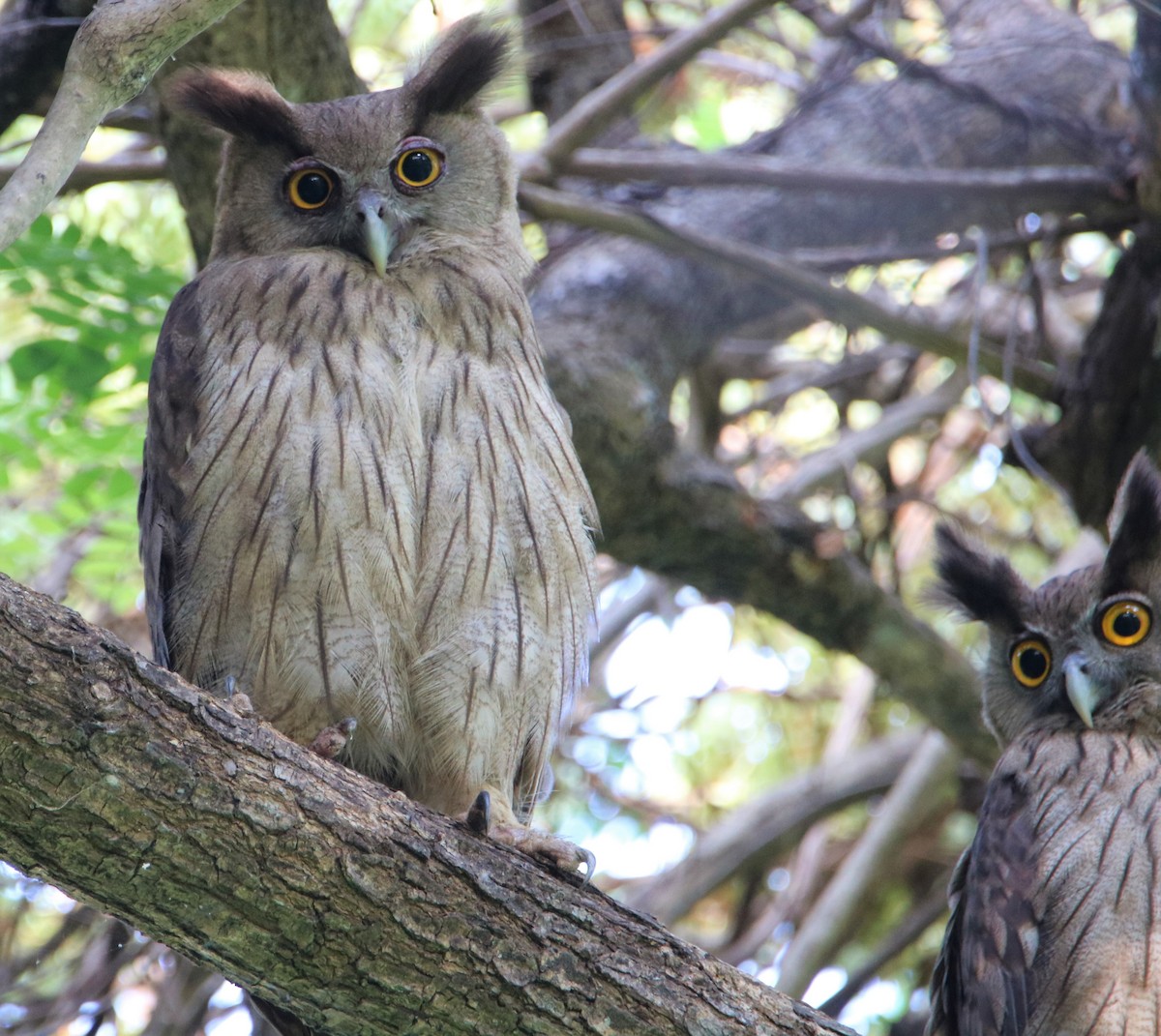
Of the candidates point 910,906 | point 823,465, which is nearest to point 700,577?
point 823,465

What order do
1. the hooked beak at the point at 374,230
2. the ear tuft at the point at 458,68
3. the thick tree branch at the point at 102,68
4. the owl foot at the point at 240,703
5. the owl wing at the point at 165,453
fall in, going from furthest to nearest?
the ear tuft at the point at 458,68 → the hooked beak at the point at 374,230 → the owl wing at the point at 165,453 → the owl foot at the point at 240,703 → the thick tree branch at the point at 102,68

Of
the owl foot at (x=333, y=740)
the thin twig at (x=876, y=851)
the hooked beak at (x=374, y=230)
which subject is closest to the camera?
the owl foot at (x=333, y=740)

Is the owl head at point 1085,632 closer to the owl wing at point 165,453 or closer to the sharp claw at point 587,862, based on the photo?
the sharp claw at point 587,862

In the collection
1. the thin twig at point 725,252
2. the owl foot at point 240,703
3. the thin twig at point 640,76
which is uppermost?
the thin twig at point 640,76

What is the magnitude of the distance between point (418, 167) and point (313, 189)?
9.3 inches

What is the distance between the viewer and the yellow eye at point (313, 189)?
302 cm

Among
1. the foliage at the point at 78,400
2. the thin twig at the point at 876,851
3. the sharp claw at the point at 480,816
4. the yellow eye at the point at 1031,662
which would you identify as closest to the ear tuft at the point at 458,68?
the foliage at the point at 78,400

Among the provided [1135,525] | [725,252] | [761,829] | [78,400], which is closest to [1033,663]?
[1135,525]

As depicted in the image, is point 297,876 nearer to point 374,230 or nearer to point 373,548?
point 373,548

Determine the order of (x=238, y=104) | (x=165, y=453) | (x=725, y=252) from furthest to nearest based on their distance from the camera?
(x=725, y=252)
(x=238, y=104)
(x=165, y=453)

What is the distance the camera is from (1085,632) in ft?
11.5

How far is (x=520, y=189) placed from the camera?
3.82 meters

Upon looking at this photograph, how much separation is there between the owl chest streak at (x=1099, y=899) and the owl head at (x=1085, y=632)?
18 centimetres

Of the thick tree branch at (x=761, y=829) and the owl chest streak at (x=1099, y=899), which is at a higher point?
the thick tree branch at (x=761, y=829)
